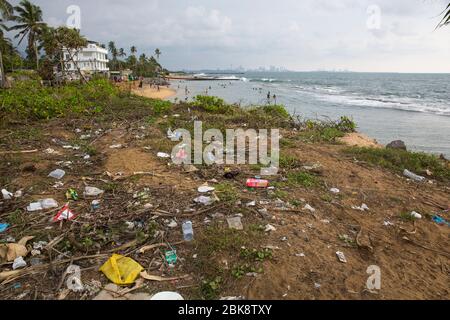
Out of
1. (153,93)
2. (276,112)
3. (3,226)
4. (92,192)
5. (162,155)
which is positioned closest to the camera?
(3,226)

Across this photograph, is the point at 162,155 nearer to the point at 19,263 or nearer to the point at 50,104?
the point at 19,263

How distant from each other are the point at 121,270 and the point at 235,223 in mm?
1154

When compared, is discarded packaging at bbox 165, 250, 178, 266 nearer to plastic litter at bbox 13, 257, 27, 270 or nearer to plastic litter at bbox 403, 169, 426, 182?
plastic litter at bbox 13, 257, 27, 270

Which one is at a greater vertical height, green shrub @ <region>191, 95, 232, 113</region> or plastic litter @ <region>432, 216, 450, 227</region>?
green shrub @ <region>191, 95, 232, 113</region>

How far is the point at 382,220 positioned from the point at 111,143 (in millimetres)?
4702

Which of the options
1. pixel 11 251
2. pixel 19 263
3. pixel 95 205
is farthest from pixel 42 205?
pixel 19 263

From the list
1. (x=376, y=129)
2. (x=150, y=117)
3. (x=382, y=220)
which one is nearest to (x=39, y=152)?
(x=150, y=117)

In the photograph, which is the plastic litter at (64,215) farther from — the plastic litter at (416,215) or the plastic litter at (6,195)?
the plastic litter at (416,215)

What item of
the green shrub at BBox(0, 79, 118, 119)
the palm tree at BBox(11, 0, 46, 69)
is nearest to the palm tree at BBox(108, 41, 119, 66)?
the palm tree at BBox(11, 0, 46, 69)

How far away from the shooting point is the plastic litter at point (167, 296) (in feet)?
7.39

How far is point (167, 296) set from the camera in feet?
7.47

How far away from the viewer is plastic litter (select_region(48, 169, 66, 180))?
423cm

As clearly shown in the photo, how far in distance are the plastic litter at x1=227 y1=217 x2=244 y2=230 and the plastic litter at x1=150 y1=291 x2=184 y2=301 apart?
930 mm
